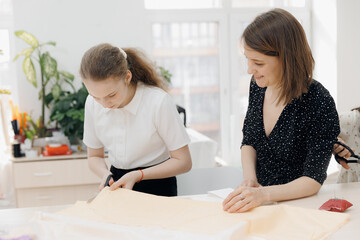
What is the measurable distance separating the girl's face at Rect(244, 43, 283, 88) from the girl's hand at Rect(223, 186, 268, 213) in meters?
0.40

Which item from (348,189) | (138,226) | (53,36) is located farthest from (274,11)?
(53,36)

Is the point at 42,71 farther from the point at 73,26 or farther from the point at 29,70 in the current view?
the point at 73,26

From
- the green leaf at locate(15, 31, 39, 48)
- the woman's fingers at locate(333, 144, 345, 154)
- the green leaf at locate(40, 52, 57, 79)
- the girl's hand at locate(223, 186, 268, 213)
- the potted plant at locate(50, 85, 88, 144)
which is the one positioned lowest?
the potted plant at locate(50, 85, 88, 144)

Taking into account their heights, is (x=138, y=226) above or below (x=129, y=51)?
below

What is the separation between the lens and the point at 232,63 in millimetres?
4574

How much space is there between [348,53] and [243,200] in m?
3.41

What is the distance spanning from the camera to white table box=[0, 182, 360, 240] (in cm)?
120

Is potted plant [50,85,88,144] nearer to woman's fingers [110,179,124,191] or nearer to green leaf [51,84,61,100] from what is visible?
green leaf [51,84,61,100]

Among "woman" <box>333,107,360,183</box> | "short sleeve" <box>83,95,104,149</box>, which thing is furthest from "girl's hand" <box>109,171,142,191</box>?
"woman" <box>333,107,360,183</box>

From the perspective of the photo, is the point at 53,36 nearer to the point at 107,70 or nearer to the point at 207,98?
the point at 207,98

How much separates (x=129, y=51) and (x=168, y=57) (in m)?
2.69

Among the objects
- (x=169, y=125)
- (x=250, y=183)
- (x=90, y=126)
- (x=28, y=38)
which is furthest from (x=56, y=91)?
(x=250, y=183)

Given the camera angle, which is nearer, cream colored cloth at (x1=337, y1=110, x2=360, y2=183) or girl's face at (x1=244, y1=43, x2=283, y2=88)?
→ girl's face at (x1=244, y1=43, x2=283, y2=88)

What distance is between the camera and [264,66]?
1479 millimetres
